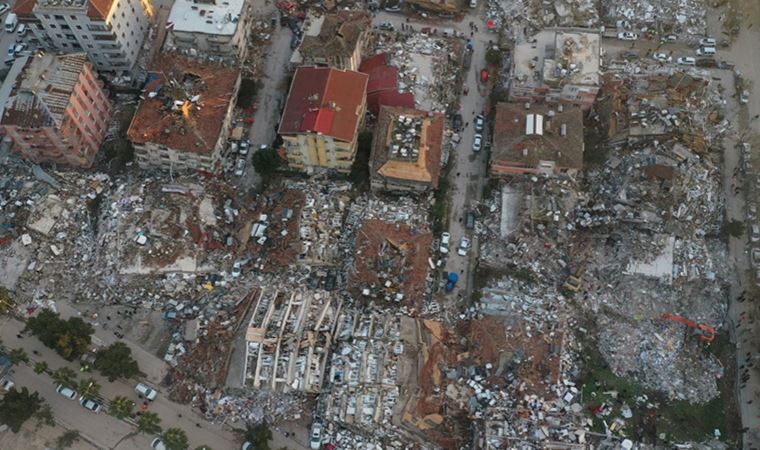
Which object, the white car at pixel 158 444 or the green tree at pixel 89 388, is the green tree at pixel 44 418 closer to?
the green tree at pixel 89 388

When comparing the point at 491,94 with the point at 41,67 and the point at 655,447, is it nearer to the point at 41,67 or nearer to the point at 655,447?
the point at 655,447

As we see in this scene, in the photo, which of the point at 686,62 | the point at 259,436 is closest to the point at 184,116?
the point at 259,436

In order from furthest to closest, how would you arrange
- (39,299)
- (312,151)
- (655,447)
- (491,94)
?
(491,94) < (312,151) < (39,299) < (655,447)

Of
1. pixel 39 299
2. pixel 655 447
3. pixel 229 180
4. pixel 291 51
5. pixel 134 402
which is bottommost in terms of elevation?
pixel 134 402

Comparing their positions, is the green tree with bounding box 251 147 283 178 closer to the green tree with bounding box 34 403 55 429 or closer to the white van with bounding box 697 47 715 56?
the green tree with bounding box 34 403 55 429

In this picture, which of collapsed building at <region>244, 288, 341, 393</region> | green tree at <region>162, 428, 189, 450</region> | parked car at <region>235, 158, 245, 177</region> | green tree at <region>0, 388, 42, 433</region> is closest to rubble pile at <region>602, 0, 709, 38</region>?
parked car at <region>235, 158, 245, 177</region>

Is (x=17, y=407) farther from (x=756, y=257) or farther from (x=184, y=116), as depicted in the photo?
(x=756, y=257)

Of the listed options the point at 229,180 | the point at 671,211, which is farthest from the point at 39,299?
the point at 671,211
